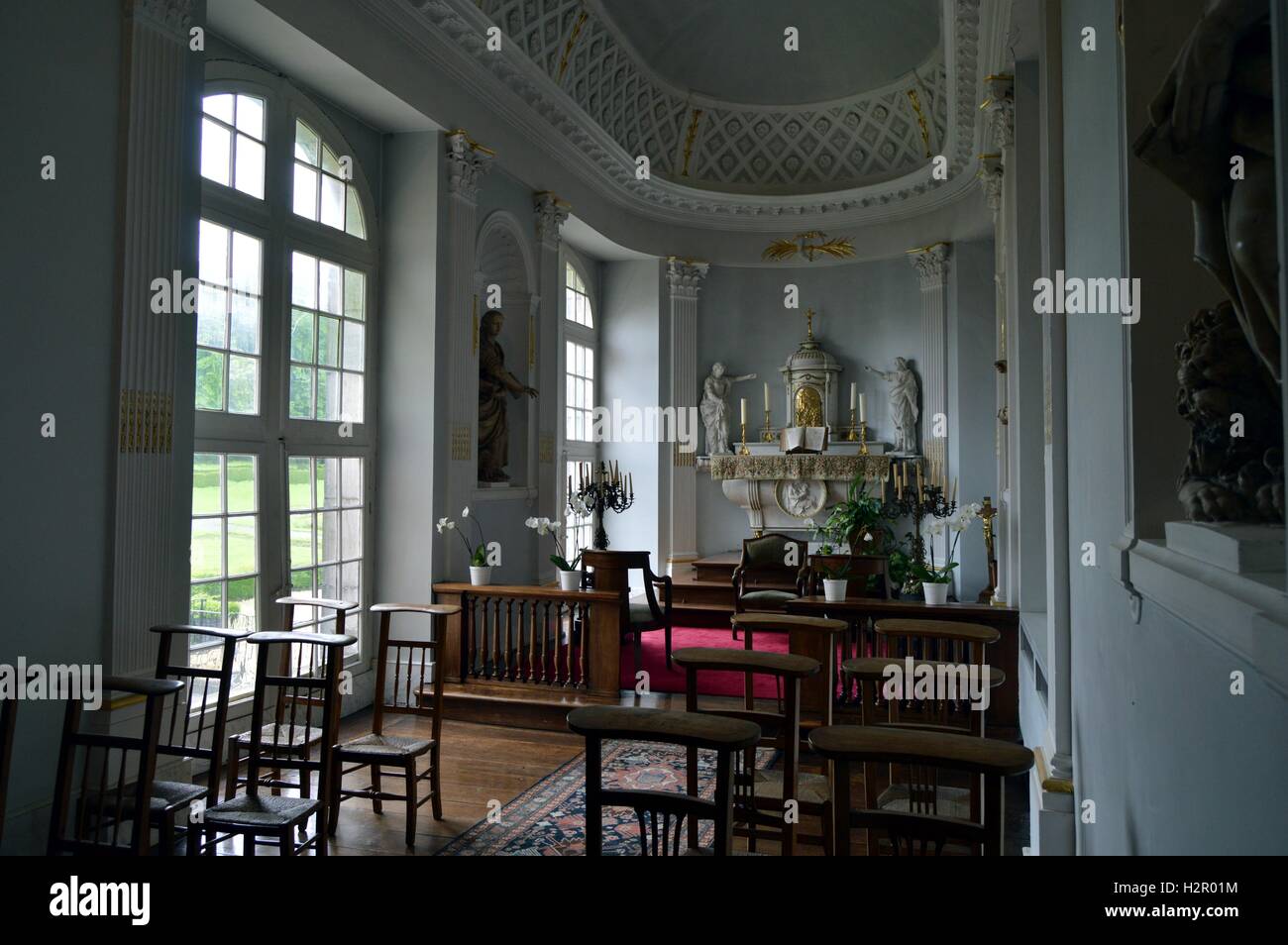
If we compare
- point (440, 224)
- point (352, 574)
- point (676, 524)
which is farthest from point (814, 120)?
point (352, 574)

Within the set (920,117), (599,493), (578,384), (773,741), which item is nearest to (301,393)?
(599,493)

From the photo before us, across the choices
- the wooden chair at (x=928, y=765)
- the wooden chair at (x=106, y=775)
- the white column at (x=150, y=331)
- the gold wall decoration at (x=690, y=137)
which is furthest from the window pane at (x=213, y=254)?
the gold wall decoration at (x=690, y=137)

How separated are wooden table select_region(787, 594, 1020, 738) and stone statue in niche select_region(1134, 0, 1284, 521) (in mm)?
4365

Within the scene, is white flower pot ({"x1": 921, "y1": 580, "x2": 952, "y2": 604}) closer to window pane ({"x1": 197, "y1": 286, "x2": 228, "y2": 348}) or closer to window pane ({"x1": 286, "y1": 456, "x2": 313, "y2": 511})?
window pane ({"x1": 286, "y1": 456, "x2": 313, "y2": 511})

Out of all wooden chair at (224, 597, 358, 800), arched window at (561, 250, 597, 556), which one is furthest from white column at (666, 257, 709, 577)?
wooden chair at (224, 597, 358, 800)

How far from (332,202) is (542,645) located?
3.67m

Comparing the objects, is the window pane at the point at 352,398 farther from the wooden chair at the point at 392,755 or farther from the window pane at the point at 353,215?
the wooden chair at the point at 392,755

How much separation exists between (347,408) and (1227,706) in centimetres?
648

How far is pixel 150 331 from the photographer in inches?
181

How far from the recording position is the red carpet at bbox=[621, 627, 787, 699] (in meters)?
6.97

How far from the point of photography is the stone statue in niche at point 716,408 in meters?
11.7

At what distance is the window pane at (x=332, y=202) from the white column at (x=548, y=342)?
91.3 inches

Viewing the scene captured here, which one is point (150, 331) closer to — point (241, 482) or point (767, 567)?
point (241, 482)
